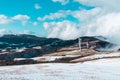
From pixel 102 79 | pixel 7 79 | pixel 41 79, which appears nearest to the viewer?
pixel 7 79

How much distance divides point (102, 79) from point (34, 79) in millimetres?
10648

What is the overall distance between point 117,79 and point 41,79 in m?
12.3

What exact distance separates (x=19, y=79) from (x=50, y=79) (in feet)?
14.6

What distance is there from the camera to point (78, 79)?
142 ft

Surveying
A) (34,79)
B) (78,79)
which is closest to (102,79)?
(78,79)

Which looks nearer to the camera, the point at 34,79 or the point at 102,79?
the point at 34,79

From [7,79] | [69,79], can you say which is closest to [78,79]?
[69,79]

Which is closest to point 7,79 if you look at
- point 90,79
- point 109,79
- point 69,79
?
point 69,79

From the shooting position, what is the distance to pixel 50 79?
138 ft

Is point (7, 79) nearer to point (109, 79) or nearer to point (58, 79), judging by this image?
point (58, 79)

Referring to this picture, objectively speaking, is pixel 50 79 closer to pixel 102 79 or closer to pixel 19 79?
pixel 19 79

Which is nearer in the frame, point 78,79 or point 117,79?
point 78,79

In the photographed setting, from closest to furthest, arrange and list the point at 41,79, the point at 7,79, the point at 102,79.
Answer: the point at 7,79 < the point at 41,79 < the point at 102,79

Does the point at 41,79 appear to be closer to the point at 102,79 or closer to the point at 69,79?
the point at 69,79
